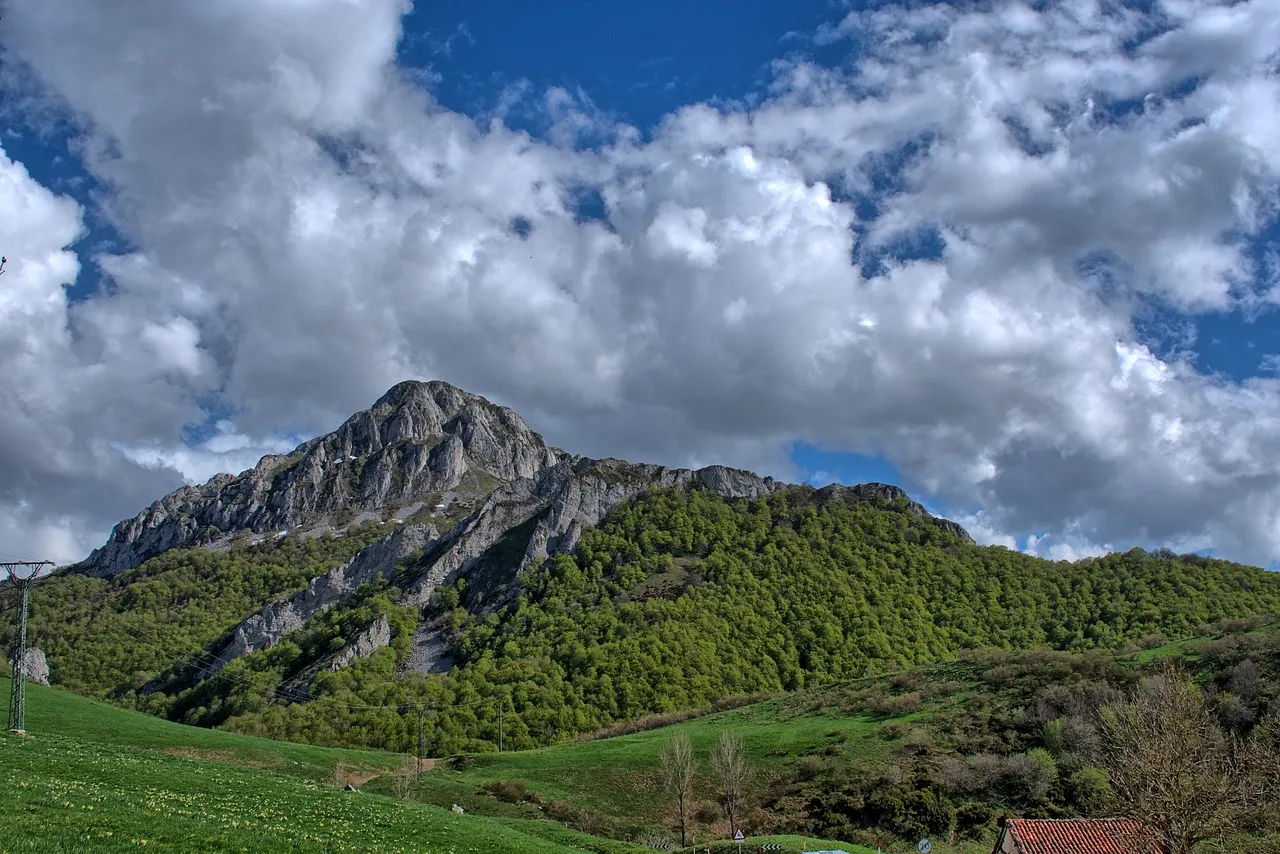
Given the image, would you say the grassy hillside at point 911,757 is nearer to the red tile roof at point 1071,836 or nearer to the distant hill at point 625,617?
the red tile roof at point 1071,836

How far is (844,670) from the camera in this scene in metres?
124

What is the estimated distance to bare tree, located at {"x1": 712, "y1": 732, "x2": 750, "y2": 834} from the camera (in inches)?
2241

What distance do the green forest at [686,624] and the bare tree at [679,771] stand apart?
47.2 metres

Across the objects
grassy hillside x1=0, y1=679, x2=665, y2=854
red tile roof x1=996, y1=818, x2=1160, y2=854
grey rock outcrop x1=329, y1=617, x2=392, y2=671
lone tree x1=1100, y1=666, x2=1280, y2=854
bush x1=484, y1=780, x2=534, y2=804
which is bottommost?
→ bush x1=484, y1=780, x2=534, y2=804

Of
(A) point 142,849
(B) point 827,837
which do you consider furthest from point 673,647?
(A) point 142,849

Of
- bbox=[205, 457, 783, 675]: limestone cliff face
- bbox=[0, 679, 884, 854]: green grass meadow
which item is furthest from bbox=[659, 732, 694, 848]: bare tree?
bbox=[205, 457, 783, 675]: limestone cliff face

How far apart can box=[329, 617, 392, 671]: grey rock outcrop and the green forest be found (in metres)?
2.30

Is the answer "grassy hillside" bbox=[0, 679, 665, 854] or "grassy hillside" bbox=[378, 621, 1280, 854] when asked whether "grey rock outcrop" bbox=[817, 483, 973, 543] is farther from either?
"grassy hillside" bbox=[0, 679, 665, 854]

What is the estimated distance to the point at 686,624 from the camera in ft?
433

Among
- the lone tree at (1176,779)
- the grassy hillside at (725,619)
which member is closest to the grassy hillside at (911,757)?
the lone tree at (1176,779)

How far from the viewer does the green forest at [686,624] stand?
115 metres

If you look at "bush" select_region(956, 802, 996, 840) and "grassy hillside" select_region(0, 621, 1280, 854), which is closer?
"grassy hillside" select_region(0, 621, 1280, 854)

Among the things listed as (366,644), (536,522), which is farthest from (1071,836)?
(536,522)

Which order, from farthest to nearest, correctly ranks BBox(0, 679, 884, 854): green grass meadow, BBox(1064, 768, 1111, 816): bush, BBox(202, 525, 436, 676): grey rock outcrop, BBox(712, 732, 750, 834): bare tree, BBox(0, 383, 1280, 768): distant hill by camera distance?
BBox(202, 525, 436, 676): grey rock outcrop < BBox(0, 383, 1280, 768): distant hill < BBox(712, 732, 750, 834): bare tree < BBox(1064, 768, 1111, 816): bush < BBox(0, 679, 884, 854): green grass meadow
